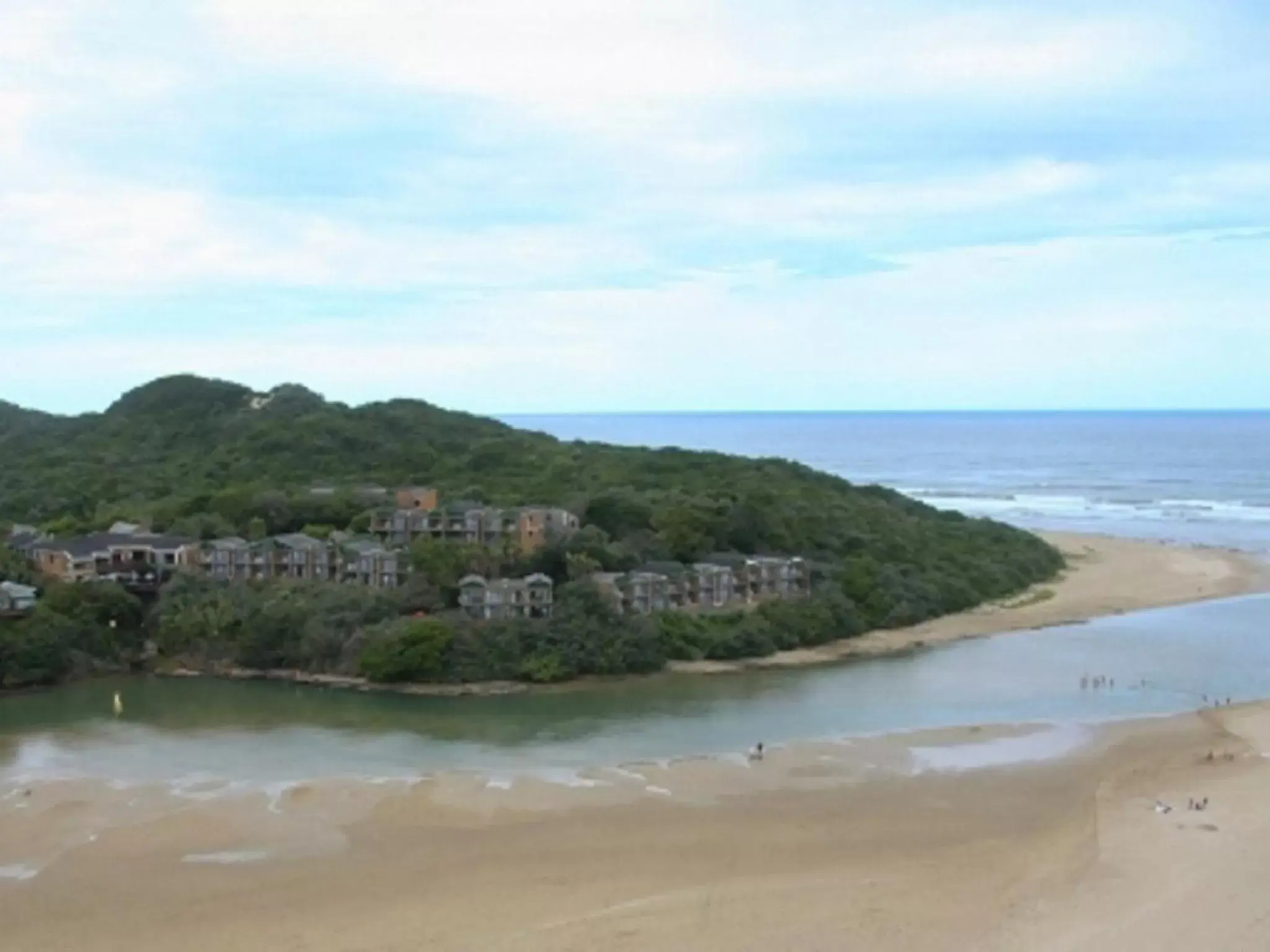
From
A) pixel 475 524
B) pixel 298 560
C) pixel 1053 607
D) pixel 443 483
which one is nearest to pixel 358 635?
pixel 298 560

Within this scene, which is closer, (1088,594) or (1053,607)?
(1053,607)

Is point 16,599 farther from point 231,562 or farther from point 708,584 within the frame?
point 708,584

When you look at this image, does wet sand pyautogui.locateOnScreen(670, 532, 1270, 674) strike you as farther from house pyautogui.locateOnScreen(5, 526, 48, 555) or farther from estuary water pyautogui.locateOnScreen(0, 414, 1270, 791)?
house pyautogui.locateOnScreen(5, 526, 48, 555)

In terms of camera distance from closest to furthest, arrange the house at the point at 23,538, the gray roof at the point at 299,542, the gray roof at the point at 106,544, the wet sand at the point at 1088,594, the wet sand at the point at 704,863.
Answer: the wet sand at the point at 704,863 < the wet sand at the point at 1088,594 < the gray roof at the point at 106,544 < the gray roof at the point at 299,542 < the house at the point at 23,538

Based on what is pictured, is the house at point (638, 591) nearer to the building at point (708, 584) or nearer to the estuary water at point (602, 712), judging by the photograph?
the building at point (708, 584)

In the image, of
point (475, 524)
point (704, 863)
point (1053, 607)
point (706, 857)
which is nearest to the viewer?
point (704, 863)

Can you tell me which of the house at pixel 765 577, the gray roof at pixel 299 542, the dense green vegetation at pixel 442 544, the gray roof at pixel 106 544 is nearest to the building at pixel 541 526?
the dense green vegetation at pixel 442 544

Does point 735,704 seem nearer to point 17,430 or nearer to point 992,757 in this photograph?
point 992,757
